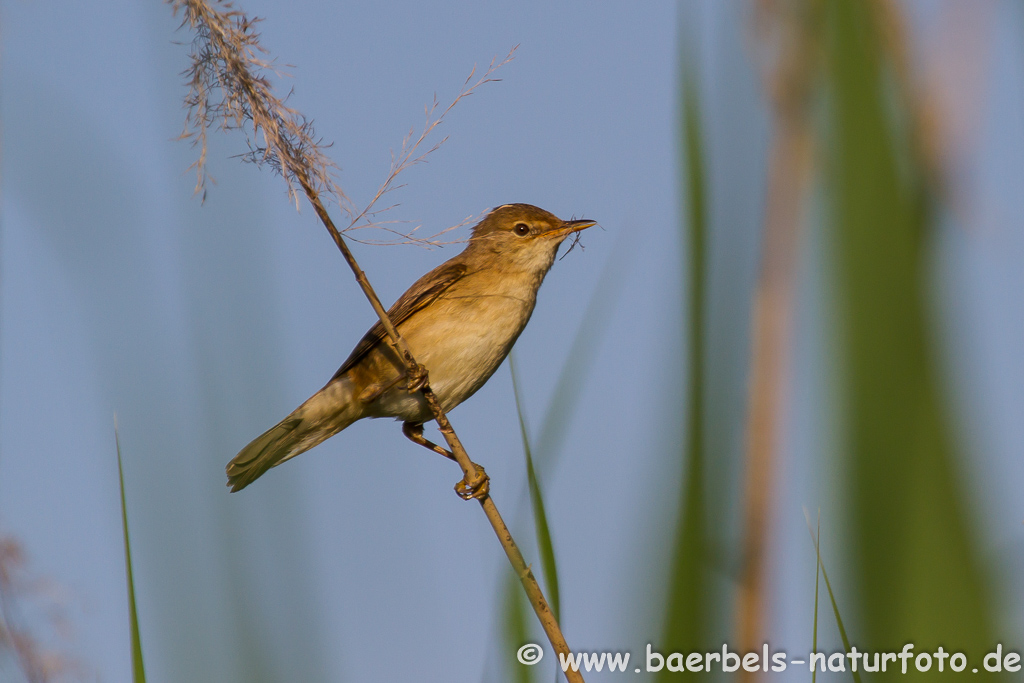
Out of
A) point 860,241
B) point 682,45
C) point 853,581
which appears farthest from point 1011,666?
point 682,45

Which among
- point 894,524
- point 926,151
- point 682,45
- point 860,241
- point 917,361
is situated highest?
point 682,45

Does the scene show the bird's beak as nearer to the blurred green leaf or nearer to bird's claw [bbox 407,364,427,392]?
bird's claw [bbox 407,364,427,392]

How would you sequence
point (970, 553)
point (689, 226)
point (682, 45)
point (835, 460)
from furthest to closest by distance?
point (682, 45) < point (689, 226) < point (835, 460) < point (970, 553)

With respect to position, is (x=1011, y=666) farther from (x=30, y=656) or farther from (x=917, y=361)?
(x=30, y=656)

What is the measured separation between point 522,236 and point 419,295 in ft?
2.09

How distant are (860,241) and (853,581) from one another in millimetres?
349

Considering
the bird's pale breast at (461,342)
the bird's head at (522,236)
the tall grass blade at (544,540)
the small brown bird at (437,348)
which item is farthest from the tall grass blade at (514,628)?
the bird's head at (522,236)

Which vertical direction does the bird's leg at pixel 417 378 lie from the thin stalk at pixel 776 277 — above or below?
above

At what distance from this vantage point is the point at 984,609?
0.84m

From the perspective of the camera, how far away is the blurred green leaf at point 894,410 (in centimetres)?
84

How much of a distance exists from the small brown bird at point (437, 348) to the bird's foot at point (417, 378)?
2.07ft

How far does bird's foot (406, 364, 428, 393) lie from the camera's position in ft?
9.90

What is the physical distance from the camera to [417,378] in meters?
3.11

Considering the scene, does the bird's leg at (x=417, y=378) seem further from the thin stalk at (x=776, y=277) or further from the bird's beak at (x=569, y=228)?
the thin stalk at (x=776, y=277)
